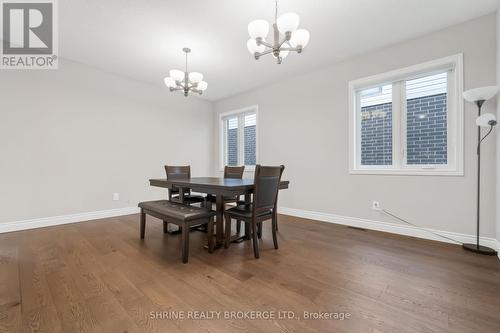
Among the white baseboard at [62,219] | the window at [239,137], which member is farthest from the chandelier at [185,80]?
the white baseboard at [62,219]

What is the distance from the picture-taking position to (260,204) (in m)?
2.20

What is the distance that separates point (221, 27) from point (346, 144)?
7.86ft

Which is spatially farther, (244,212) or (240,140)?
(240,140)

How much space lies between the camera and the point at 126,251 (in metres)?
2.28

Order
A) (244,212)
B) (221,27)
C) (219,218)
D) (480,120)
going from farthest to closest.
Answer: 1. (221,27)
2. (219,218)
3. (244,212)
4. (480,120)

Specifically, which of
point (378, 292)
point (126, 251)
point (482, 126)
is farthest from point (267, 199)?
point (482, 126)

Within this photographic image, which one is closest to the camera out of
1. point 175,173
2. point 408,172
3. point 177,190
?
point 408,172

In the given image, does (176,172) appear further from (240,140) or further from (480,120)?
(480,120)

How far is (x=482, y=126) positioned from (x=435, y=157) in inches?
21.0

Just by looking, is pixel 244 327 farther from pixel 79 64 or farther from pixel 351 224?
pixel 79 64

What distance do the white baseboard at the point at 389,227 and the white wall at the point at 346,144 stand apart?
2.5 inches

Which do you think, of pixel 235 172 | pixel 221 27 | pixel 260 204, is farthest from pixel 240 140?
pixel 260 204

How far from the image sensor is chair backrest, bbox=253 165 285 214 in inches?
83.2

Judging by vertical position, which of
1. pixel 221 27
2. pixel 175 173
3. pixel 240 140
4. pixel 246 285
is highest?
pixel 221 27
